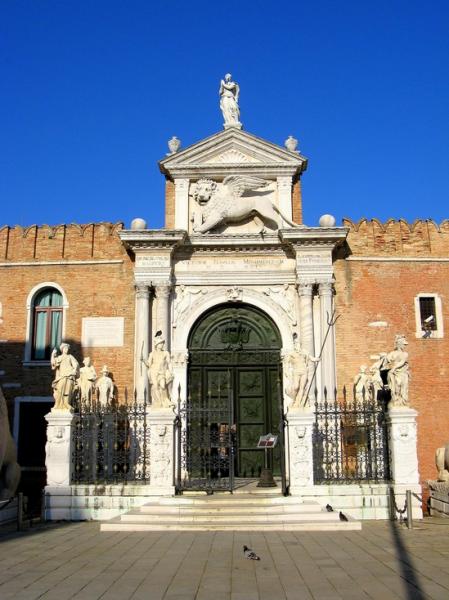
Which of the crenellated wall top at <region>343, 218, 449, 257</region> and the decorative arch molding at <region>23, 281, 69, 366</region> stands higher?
the crenellated wall top at <region>343, 218, 449, 257</region>

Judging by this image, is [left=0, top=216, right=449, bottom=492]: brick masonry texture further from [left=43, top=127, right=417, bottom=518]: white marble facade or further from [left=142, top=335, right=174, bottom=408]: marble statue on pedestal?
[left=142, top=335, right=174, bottom=408]: marble statue on pedestal

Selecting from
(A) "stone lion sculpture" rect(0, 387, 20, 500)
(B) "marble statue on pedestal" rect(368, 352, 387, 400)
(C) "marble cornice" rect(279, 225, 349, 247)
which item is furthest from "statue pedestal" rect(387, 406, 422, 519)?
(A) "stone lion sculpture" rect(0, 387, 20, 500)

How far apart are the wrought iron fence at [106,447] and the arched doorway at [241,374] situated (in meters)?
2.96

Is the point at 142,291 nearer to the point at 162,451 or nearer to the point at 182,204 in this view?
the point at 182,204

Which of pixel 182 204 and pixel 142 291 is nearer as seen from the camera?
pixel 142 291

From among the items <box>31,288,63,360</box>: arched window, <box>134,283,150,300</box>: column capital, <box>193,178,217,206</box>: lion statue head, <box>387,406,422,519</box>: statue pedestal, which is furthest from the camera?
<box>193,178,217,206</box>: lion statue head

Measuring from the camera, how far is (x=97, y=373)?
1778cm

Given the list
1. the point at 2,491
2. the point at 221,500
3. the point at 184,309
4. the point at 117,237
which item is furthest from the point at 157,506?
the point at 117,237

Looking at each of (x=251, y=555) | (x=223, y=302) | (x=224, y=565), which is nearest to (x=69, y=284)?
(x=223, y=302)

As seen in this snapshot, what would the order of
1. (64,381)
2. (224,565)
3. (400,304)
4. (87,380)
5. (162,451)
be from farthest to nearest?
(400,304) → (87,380) → (64,381) → (162,451) → (224,565)

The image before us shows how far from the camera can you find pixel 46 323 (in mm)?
18547

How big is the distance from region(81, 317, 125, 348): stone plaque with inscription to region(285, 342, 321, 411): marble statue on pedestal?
19.7ft

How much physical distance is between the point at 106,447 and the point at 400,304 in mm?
8864

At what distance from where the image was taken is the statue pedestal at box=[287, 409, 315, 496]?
42.7 ft
